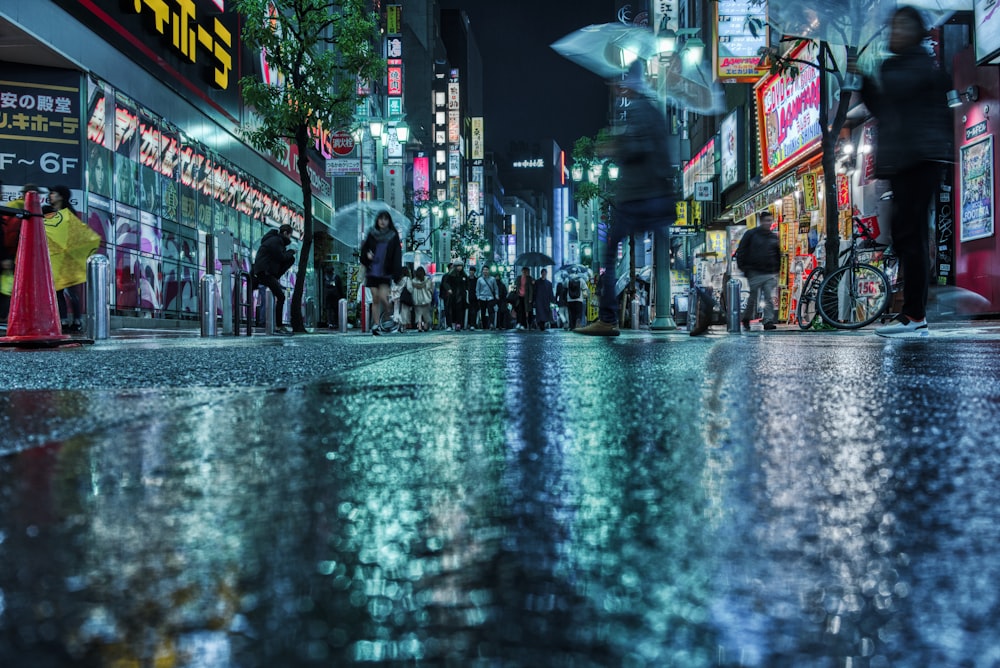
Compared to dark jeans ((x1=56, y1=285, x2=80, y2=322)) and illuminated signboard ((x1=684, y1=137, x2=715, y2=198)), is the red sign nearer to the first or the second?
dark jeans ((x1=56, y1=285, x2=80, y2=322))

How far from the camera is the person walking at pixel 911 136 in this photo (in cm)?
523

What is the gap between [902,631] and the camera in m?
0.40

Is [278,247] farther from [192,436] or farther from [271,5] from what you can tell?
[192,436]

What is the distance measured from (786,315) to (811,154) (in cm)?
380

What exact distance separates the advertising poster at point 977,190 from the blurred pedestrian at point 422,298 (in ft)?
36.5

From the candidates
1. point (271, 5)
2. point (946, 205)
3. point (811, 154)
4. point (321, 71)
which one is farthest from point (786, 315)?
point (271, 5)

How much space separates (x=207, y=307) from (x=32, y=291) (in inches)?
186

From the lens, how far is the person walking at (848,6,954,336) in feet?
17.2

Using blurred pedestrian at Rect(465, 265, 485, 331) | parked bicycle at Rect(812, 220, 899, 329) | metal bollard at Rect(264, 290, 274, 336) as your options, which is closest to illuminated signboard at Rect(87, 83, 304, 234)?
metal bollard at Rect(264, 290, 274, 336)

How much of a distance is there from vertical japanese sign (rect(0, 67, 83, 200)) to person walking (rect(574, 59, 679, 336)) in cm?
1026

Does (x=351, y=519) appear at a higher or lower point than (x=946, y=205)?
lower

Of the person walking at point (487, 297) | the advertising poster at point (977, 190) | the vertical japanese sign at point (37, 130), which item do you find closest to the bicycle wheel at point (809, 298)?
the advertising poster at point (977, 190)

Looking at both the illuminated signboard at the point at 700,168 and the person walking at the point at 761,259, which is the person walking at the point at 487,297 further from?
the person walking at the point at 761,259

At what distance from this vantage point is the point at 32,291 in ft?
18.4
